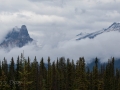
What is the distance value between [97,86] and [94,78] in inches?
127

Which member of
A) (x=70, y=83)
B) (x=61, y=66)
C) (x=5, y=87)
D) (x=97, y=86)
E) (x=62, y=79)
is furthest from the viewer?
(x=61, y=66)

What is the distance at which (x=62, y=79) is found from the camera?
4975 inches

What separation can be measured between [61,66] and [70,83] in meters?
41.7

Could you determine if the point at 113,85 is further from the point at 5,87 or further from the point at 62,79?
the point at 5,87

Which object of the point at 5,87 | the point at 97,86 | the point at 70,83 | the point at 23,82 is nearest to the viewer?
the point at 23,82

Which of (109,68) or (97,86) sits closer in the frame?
(97,86)

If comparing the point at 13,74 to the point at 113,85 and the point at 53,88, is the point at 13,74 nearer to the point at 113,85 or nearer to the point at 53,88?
the point at 53,88

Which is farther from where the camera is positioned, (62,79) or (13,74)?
(62,79)

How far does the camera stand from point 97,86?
103 metres

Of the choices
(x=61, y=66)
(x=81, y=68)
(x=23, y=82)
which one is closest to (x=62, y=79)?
(x=61, y=66)

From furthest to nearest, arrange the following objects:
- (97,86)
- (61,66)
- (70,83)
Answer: (61,66) < (70,83) < (97,86)

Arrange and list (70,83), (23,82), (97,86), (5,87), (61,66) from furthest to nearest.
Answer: (61,66) < (70,83) < (97,86) < (5,87) < (23,82)

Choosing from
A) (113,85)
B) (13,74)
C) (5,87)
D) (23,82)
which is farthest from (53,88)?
(23,82)

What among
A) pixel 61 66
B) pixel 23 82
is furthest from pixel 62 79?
pixel 23 82
